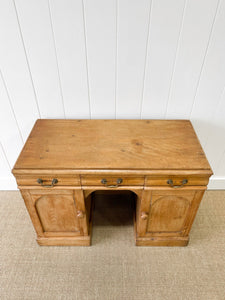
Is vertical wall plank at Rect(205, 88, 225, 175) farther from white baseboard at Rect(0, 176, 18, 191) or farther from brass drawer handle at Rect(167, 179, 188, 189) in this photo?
white baseboard at Rect(0, 176, 18, 191)

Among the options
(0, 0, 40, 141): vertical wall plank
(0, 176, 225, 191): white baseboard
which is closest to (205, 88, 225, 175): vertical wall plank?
(0, 176, 225, 191): white baseboard

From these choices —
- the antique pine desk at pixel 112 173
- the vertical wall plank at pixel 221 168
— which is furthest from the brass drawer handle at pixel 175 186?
the vertical wall plank at pixel 221 168

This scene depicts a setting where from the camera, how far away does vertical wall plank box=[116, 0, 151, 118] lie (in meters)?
1.15

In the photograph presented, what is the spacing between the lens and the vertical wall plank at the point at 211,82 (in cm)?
122

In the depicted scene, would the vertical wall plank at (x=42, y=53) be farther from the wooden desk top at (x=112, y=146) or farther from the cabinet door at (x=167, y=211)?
the cabinet door at (x=167, y=211)

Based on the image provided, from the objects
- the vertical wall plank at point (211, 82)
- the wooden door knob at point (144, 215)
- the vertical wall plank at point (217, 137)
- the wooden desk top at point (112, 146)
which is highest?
the vertical wall plank at point (211, 82)

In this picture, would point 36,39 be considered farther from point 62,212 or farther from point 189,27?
point 62,212

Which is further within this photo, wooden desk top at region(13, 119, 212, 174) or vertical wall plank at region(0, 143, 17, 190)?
vertical wall plank at region(0, 143, 17, 190)

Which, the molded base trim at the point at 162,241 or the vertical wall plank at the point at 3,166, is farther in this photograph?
the vertical wall plank at the point at 3,166

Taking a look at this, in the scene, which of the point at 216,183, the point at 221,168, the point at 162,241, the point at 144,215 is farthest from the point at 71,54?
the point at 216,183

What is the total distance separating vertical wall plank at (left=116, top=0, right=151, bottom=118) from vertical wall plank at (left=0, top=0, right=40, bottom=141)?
0.57 metres

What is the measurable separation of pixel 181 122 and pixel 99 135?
568 mm

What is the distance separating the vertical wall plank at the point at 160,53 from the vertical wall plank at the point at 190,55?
39 mm

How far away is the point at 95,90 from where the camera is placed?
142 cm
